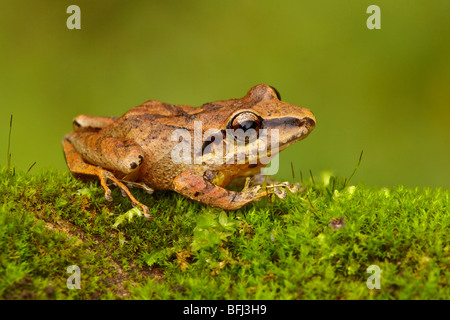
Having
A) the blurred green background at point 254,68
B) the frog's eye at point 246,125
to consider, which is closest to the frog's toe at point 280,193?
the frog's eye at point 246,125

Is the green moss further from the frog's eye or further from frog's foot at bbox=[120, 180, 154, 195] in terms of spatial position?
the frog's eye

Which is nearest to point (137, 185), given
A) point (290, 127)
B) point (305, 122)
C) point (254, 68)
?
point (290, 127)

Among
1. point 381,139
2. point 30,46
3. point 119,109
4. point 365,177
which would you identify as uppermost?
point 30,46

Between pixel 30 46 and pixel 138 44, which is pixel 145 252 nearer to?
pixel 138 44

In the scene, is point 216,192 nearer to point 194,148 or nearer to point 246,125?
point 194,148

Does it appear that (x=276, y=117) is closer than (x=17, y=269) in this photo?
No
